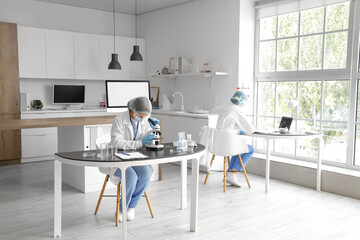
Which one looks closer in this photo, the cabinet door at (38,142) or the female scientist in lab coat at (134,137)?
the female scientist in lab coat at (134,137)

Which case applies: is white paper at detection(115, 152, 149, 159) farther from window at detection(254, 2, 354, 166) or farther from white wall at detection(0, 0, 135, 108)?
white wall at detection(0, 0, 135, 108)

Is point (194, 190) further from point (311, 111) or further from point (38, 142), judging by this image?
point (38, 142)

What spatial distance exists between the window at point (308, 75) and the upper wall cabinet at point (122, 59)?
2849 mm

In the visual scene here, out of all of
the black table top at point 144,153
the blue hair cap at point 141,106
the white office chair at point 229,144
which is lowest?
the white office chair at point 229,144

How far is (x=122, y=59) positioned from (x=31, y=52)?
181 centimetres

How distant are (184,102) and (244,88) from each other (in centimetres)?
140

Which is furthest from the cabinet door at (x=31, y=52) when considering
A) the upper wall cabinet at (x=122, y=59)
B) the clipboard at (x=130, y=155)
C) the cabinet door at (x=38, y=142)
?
the clipboard at (x=130, y=155)

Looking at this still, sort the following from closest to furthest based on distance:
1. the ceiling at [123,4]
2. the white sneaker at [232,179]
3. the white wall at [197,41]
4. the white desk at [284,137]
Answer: the white desk at [284,137] → the white sneaker at [232,179] → the white wall at [197,41] → the ceiling at [123,4]

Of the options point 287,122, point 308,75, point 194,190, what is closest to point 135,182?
point 194,190

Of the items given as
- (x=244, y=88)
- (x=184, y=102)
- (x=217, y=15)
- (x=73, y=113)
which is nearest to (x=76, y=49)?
(x=73, y=113)

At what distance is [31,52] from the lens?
6227 mm

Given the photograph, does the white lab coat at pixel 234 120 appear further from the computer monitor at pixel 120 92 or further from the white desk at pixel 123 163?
the white desk at pixel 123 163

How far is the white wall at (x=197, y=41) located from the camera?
572 centimetres

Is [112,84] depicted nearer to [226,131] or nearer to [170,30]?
[226,131]
